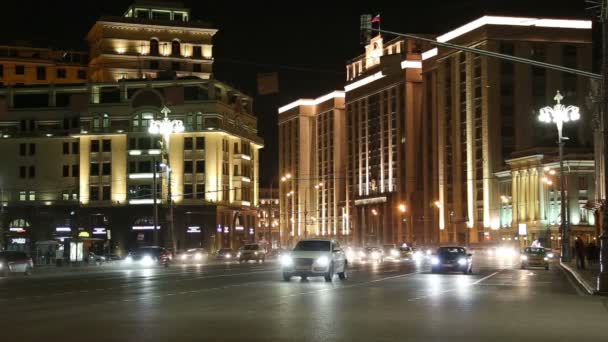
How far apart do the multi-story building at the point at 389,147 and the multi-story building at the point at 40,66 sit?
49.7 metres

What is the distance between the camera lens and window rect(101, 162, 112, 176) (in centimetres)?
11161

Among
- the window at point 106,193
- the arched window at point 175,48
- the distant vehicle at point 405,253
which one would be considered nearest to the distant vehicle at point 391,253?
the distant vehicle at point 405,253

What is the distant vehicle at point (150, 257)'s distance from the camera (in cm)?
6712

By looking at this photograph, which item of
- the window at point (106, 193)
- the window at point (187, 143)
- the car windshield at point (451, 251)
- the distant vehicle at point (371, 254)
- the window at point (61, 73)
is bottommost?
the distant vehicle at point (371, 254)

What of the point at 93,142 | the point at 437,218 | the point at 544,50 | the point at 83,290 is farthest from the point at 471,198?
the point at 83,290

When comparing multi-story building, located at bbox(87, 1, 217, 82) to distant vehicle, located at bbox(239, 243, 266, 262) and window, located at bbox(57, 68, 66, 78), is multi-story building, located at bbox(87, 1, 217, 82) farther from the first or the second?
distant vehicle, located at bbox(239, 243, 266, 262)

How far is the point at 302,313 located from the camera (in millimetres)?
21078

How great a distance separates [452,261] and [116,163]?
71922mm

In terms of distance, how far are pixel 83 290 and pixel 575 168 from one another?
303 feet

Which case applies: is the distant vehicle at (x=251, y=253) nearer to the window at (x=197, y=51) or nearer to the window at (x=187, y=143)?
the window at (x=187, y=143)

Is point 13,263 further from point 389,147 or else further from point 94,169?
point 389,147

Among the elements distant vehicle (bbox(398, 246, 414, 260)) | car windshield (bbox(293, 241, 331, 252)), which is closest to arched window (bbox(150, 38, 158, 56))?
distant vehicle (bbox(398, 246, 414, 260))

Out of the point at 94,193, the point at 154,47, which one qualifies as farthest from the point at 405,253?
the point at 154,47

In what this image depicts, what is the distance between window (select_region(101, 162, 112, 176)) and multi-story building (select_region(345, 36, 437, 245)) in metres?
57.8
